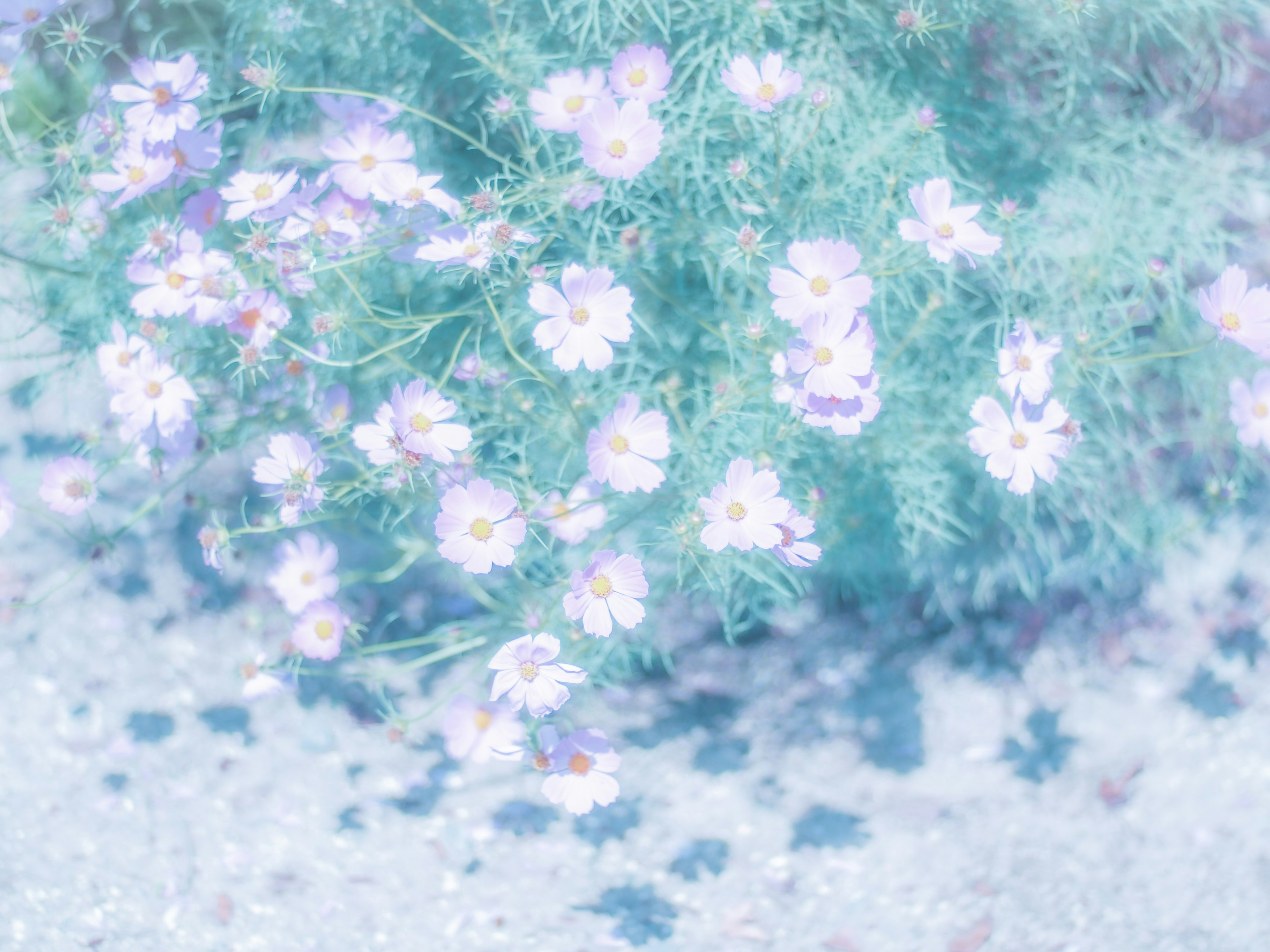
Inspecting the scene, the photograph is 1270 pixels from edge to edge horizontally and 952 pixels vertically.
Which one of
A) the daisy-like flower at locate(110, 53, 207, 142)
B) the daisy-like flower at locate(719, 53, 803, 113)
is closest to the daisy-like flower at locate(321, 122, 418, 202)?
the daisy-like flower at locate(110, 53, 207, 142)

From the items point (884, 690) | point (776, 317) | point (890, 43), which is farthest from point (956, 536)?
point (890, 43)

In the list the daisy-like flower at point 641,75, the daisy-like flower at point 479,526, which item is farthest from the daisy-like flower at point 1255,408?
the daisy-like flower at point 479,526

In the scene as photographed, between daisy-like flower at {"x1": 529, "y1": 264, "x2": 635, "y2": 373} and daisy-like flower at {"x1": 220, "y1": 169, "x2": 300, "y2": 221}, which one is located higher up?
daisy-like flower at {"x1": 220, "y1": 169, "x2": 300, "y2": 221}

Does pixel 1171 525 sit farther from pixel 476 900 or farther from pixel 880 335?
pixel 476 900

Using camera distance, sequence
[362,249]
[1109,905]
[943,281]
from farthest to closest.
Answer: [943,281] → [1109,905] → [362,249]

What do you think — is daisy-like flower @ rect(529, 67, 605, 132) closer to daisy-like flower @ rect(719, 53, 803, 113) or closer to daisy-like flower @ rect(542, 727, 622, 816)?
daisy-like flower @ rect(719, 53, 803, 113)

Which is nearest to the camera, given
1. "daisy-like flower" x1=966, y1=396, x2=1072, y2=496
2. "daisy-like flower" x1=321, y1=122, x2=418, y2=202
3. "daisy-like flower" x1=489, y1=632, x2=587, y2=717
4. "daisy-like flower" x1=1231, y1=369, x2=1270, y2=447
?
"daisy-like flower" x1=489, y1=632, x2=587, y2=717
